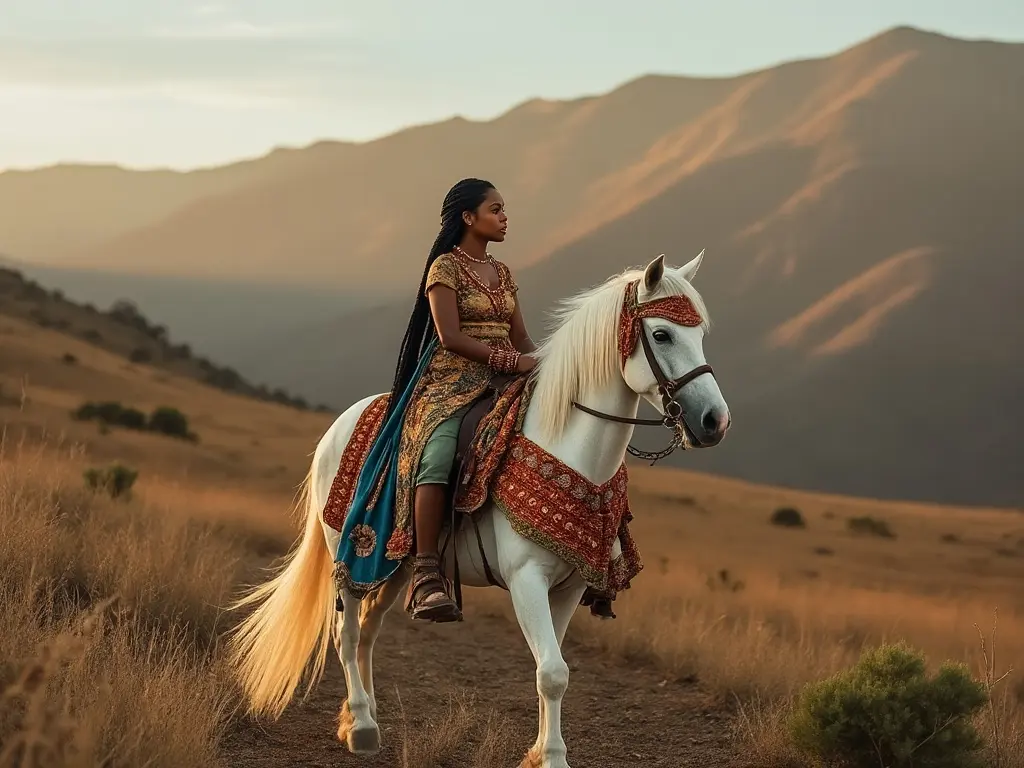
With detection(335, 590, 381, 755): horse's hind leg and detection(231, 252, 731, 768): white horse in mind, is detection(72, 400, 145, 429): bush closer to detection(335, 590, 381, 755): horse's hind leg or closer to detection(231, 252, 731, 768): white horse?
detection(335, 590, 381, 755): horse's hind leg

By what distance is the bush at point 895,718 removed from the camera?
611 cm

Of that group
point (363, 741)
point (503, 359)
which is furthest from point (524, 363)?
point (363, 741)

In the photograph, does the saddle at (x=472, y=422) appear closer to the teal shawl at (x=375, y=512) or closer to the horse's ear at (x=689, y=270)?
the teal shawl at (x=375, y=512)

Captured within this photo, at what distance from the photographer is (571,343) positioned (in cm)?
562

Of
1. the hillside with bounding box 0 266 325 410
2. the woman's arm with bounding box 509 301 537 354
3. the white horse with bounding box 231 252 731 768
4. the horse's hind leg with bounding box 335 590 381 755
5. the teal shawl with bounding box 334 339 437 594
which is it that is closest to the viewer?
the white horse with bounding box 231 252 731 768

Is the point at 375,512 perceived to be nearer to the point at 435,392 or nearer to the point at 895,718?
the point at 435,392

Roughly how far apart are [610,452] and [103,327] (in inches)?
2044

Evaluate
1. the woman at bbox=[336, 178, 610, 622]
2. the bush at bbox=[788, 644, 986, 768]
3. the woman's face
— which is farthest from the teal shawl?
the bush at bbox=[788, 644, 986, 768]

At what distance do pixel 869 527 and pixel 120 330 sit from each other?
37.7 m

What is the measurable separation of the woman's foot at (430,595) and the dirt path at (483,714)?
3.43 feet

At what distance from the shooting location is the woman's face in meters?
6.11

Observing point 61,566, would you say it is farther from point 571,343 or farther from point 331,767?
point 571,343

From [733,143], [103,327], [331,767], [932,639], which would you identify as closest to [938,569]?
[932,639]

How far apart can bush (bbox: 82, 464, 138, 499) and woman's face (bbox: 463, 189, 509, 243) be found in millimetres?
8876
